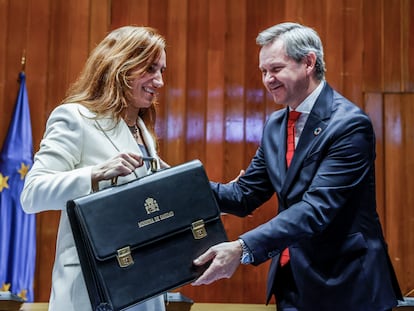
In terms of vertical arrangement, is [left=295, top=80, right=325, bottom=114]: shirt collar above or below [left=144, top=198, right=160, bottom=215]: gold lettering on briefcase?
above

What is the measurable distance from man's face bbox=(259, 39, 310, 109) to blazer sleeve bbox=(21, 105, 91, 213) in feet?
2.77

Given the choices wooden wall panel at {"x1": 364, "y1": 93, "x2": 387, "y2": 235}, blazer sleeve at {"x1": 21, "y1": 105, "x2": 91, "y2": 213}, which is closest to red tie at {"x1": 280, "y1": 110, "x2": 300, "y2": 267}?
blazer sleeve at {"x1": 21, "y1": 105, "x2": 91, "y2": 213}

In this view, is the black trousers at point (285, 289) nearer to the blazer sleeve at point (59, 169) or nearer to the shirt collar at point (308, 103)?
the shirt collar at point (308, 103)

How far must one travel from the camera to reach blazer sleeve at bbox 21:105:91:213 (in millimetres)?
1849

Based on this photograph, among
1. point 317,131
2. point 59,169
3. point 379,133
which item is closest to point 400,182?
point 379,133

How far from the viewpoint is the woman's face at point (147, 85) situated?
214 centimetres

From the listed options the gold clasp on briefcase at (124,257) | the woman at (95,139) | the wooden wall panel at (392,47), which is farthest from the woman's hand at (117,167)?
the wooden wall panel at (392,47)

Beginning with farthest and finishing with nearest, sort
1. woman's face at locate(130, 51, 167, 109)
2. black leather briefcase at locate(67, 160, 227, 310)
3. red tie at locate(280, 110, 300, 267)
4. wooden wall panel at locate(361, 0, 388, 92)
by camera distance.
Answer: wooden wall panel at locate(361, 0, 388, 92) < red tie at locate(280, 110, 300, 267) < woman's face at locate(130, 51, 167, 109) < black leather briefcase at locate(67, 160, 227, 310)

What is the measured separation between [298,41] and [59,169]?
3.55ft

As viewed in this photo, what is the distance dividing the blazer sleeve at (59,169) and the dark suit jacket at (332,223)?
1.89ft

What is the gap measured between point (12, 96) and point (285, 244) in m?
2.99

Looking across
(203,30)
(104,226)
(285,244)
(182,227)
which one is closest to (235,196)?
(285,244)

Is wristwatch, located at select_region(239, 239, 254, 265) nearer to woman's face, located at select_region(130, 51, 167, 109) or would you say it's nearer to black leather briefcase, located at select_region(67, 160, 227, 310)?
black leather briefcase, located at select_region(67, 160, 227, 310)

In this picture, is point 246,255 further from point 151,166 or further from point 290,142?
point 290,142
